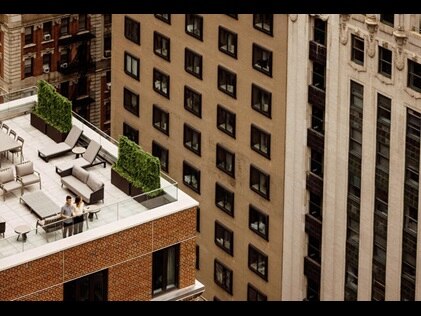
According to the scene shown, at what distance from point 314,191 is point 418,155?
42.7 ft

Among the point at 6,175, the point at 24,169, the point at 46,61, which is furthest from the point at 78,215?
the point at 46,61

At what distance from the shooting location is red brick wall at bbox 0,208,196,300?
142 ft

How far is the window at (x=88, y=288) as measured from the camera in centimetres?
4600

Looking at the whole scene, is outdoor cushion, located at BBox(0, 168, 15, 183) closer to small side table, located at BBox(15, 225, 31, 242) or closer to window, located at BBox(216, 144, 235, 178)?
small side table, located at BBox(15, 225, 31, 242)

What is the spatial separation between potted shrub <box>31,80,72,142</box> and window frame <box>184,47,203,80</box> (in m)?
40.0

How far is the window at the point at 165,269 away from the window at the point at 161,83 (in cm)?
5355

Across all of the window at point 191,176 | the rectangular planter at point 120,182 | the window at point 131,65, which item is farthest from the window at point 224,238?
the rectangular planter at point 120,182

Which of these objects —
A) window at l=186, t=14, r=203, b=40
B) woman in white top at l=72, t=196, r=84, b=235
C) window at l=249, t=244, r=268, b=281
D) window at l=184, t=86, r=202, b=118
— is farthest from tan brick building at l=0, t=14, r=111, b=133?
Answer: woman in white top at l=72, t=196, r=84, b=235

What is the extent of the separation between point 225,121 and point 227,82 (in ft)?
11.9

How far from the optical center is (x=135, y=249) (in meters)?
47.0

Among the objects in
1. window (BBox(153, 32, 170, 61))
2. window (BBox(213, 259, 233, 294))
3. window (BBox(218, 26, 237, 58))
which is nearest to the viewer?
window (BBox(218, 26, 237, 58))

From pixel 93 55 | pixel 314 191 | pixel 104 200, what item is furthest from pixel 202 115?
pixel 104 200

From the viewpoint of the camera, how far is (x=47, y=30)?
13000cm
